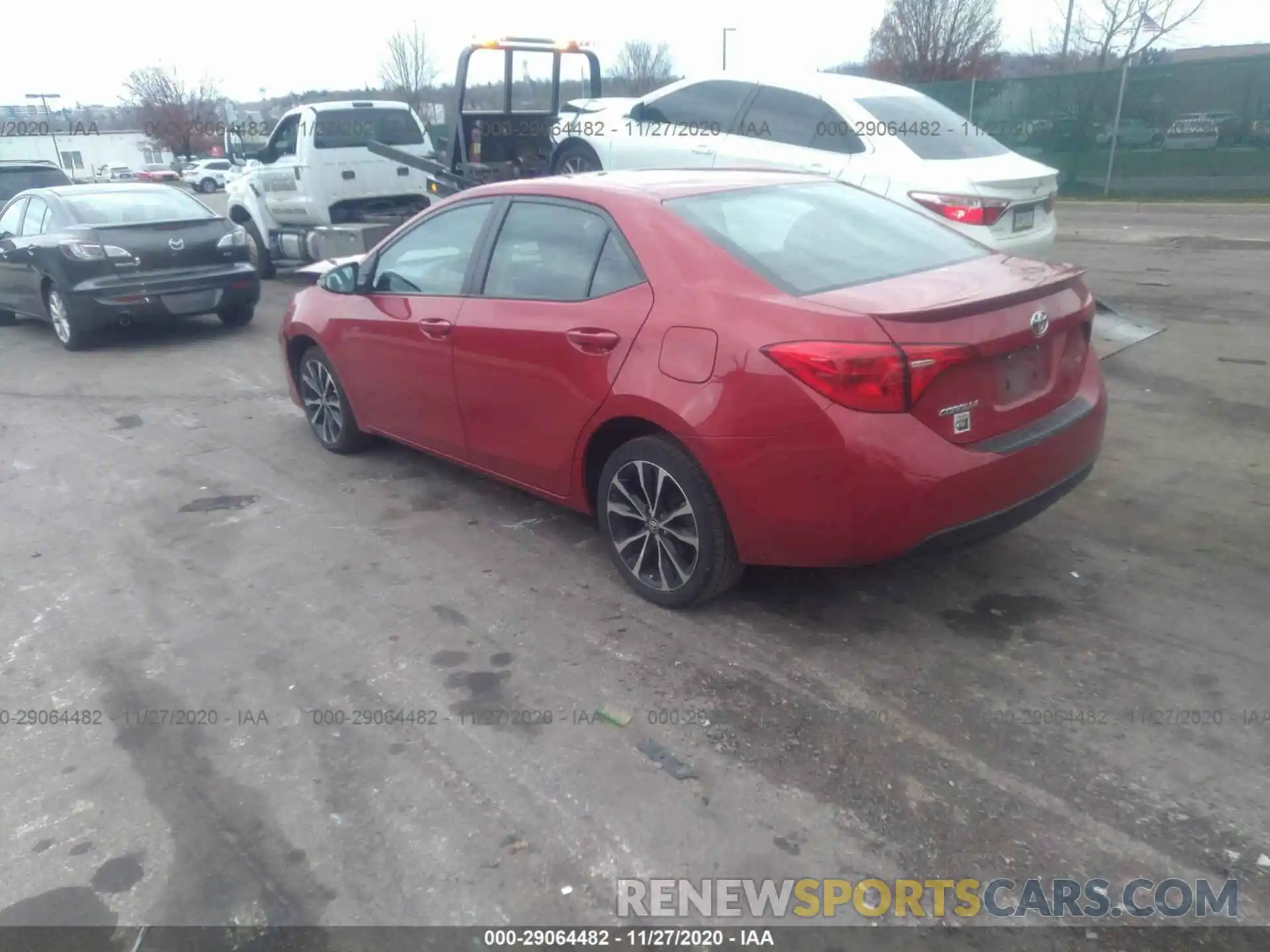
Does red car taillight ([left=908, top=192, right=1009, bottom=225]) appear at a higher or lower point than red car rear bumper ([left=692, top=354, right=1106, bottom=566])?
higher

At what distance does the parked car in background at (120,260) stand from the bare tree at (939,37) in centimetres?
2505

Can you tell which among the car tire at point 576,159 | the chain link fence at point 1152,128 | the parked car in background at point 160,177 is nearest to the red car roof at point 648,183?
the car tire at point 576,159

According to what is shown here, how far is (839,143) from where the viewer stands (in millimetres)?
8438

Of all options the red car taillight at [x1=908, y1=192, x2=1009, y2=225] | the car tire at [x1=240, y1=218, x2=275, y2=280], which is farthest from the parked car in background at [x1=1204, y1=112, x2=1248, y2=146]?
the car tire at [x1=240, y1=218, x2=275, y2=280]

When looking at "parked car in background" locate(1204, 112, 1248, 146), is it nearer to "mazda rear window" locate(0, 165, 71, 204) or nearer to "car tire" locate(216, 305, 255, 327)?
"car tire" locate(216, 305, 255, 327)

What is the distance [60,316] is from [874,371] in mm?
9225

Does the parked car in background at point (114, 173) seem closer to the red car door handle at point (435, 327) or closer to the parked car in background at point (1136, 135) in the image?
the parked car in background at point (1136, 135)

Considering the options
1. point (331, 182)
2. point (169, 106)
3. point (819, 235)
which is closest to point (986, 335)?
point (819, 235)

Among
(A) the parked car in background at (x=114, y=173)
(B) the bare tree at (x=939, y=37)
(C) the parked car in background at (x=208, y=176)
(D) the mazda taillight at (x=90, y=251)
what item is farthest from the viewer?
(A) the parked car in background at (x=114, y=173)

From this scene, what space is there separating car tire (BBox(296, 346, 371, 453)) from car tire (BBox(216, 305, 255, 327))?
14.5 ft

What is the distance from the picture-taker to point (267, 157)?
13242 mm

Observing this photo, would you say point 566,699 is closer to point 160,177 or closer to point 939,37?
point 939,37

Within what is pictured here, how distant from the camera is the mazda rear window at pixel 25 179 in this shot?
603 inches

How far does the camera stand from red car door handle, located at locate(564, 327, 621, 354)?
4090 millimetres
